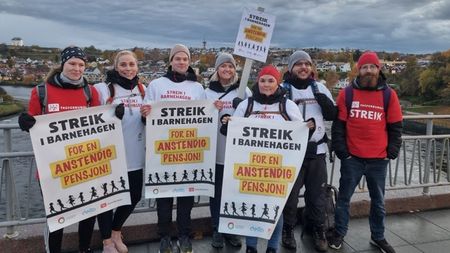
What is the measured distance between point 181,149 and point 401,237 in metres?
3.16

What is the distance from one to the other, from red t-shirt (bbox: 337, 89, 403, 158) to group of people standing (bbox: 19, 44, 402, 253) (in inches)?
0.4

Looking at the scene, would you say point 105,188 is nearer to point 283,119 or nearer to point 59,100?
point 59,100

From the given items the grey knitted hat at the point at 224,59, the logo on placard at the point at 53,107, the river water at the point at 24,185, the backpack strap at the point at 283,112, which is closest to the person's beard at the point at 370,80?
the backpack strap at the point at 283,112

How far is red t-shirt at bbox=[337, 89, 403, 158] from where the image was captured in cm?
429

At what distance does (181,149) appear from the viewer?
434cm

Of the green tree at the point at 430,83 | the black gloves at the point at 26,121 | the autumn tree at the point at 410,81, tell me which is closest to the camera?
the black gloves at the point at 26,121

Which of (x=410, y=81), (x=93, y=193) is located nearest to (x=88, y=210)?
(x=93, y=193)

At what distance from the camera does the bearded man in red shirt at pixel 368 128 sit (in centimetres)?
429

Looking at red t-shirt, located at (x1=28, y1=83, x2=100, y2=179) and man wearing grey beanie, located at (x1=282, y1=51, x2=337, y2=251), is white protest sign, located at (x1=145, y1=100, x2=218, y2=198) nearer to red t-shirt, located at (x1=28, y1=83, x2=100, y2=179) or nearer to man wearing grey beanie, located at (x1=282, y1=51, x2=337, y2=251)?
red t-shirt, located at (x1=28, y1=83, x2=100, y2=179)

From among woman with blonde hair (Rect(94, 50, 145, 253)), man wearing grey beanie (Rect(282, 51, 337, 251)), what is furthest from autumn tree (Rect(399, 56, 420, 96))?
woman with blonde hair (Rect(94, 50, 145, 253))

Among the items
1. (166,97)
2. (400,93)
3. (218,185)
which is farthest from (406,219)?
(400,93)

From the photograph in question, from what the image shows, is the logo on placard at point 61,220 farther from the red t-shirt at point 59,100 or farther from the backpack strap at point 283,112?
the backpack strap at point 283,112

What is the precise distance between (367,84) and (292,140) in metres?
1.10

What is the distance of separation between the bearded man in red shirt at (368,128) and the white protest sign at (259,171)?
0.69 metres
